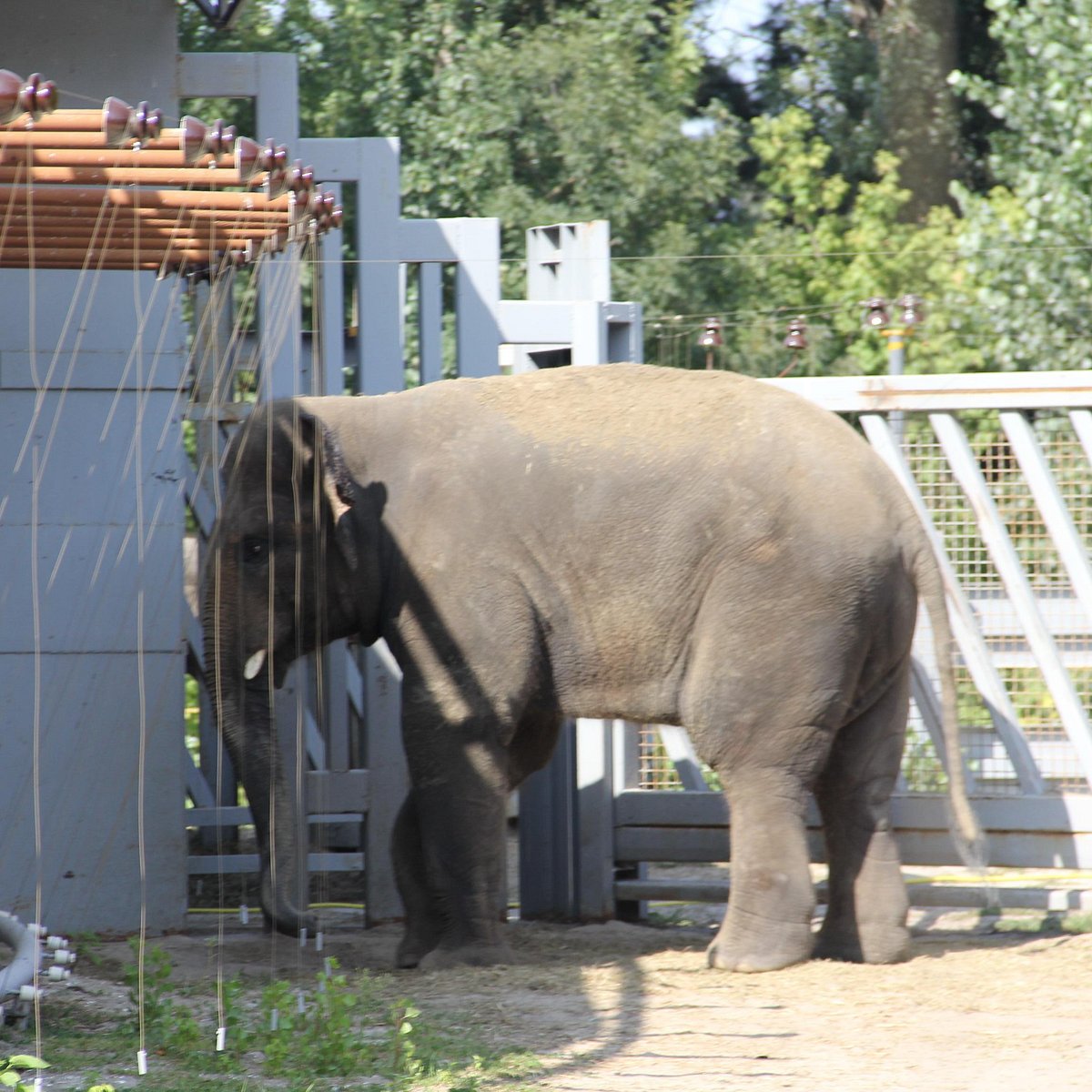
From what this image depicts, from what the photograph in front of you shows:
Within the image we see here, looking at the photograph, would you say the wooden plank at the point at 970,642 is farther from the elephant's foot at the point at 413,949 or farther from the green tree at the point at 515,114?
the green tree at the point at 515,114

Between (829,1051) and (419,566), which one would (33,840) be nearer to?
(419,566)

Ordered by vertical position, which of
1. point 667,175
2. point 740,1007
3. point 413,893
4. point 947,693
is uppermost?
point 667,175

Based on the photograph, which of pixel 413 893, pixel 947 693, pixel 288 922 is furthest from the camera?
pixel 413 893

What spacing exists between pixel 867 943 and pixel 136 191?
3.72 meters

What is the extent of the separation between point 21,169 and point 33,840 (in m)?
3.16

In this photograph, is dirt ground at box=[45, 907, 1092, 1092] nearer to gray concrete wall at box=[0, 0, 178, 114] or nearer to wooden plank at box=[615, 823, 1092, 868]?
wooden plank at box=[615, 823, 1092, 868]

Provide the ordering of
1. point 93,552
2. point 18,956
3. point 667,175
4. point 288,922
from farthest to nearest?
point 667,175
point 93,552
point 288,922
point 18,956

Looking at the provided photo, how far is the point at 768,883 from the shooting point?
656 cm

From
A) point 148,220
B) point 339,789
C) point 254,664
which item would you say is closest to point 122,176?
point 148,220

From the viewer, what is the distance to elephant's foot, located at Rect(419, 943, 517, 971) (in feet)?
21.4

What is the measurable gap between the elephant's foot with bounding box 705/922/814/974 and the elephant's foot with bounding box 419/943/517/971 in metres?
0.77

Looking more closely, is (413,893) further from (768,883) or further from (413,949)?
(768,883)

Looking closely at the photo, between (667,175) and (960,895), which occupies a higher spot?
(667,175)

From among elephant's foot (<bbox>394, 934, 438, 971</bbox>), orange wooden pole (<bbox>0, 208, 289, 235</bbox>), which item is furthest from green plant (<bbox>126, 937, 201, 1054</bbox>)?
orange wooden pole (<bbox>0, 208, 289, 235</bbox>)
